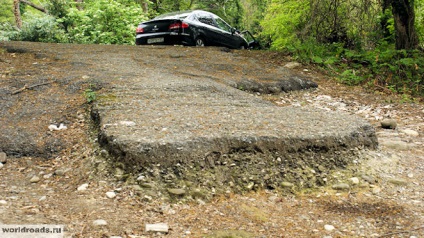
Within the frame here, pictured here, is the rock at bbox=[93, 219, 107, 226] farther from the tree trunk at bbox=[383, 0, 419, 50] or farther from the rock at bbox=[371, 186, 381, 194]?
the tree trunk at bbox=[383, 0, 419, 50]

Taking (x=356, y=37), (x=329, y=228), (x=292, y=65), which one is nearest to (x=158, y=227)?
(x=329, y=228)

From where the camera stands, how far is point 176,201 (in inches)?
133

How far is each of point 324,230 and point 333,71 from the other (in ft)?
23.3

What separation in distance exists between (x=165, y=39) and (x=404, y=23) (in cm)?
616

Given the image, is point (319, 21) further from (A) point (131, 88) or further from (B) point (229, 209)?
(B) point (229, 209)

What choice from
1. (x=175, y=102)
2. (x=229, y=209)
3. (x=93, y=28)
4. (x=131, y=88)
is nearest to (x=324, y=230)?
(x=229, y=209)

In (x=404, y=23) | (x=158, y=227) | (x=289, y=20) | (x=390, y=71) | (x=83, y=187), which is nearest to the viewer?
(x=158, y=227)

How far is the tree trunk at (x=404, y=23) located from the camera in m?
9.09

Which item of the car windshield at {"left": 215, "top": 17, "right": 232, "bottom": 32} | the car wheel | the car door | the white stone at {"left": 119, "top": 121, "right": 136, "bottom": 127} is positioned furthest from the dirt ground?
the car windshield at {"left": 215, "top": 17, "right": 232, "bottom": 32}

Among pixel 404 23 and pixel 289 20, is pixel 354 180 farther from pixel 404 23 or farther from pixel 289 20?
pixel 289 20

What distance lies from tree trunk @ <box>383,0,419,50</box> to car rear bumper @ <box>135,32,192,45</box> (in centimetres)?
530

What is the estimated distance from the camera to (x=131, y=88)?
5961 millimetres

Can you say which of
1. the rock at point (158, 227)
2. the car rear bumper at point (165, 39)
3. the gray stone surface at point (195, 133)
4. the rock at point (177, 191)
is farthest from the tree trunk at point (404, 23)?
the rock at point (158, 227)

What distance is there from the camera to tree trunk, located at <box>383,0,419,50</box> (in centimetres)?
909
